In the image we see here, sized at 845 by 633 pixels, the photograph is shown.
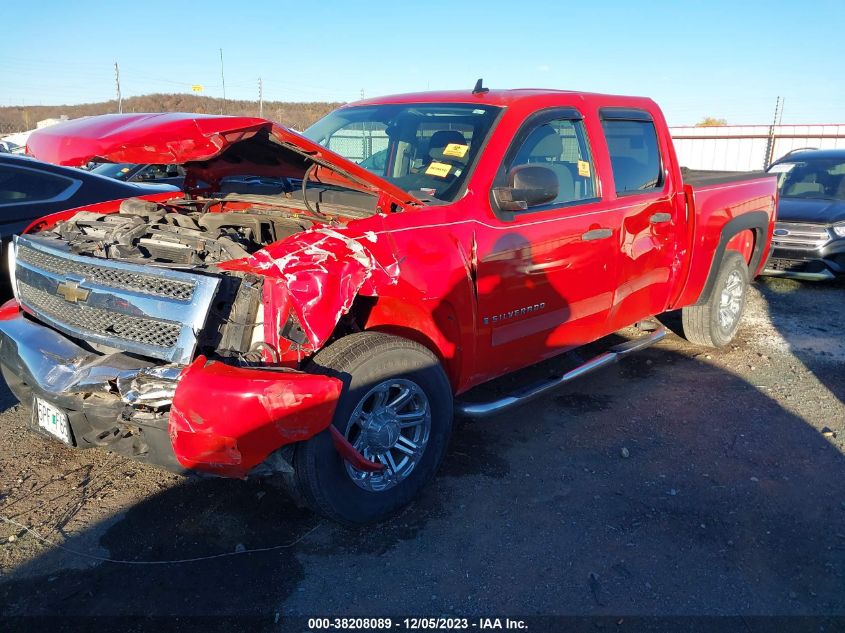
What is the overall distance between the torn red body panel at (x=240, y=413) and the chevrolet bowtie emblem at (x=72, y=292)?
0.84 metres

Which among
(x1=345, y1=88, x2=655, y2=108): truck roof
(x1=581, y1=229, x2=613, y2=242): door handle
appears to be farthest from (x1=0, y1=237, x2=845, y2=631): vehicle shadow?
(x1=345, y1=88, x2=655, y2=108): truck roof

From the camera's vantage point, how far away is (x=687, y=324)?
5898 mm

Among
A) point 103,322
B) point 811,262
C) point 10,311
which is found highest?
point 103,322

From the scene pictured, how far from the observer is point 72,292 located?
3.05m

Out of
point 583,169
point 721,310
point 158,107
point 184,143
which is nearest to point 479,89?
point 583,169

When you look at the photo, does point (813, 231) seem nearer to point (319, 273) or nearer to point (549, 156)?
point (549, 156)

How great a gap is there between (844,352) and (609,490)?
3.74 m

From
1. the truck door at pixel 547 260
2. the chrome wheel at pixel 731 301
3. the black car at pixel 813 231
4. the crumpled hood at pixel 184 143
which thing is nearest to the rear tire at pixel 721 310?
the chrome wheel at pixel 731 301

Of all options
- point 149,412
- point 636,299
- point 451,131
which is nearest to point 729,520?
point 636,299

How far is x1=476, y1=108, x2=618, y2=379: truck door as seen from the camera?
3545 mm

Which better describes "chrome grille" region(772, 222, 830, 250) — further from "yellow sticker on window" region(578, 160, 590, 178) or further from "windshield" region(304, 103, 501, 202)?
"windshield" region(304, 103, 501, 202)

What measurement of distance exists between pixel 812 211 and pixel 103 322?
8.69m

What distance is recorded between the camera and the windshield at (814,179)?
30.0ft

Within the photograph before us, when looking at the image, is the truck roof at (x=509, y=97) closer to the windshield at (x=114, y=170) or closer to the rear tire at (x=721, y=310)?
the rear tire at (x=721, y=310)
